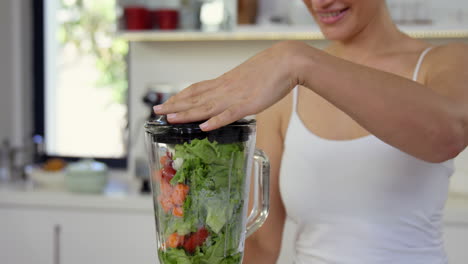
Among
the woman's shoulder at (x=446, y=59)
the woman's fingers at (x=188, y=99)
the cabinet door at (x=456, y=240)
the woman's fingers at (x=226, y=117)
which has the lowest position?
the cabinet door at (x=456, y=240)

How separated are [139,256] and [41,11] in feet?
5.09

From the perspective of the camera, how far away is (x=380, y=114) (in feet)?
2.15

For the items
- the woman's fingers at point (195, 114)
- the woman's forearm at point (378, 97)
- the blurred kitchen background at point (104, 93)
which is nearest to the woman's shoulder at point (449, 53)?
the woman's forearm at point (378, 97)

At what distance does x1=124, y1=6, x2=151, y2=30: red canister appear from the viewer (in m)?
2.66

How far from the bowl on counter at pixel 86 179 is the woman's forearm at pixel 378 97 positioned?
1.93 m

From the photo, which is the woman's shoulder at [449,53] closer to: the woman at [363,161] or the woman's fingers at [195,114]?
the woman at [363,161]

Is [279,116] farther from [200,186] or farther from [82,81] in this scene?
[82,81]

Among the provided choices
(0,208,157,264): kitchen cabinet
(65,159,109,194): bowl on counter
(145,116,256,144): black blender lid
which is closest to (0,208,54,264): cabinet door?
(0,208,157,264): kitchen cabinet

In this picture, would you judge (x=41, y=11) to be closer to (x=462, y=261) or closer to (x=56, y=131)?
(x=56, y=131)

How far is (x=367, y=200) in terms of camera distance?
3.14 ft

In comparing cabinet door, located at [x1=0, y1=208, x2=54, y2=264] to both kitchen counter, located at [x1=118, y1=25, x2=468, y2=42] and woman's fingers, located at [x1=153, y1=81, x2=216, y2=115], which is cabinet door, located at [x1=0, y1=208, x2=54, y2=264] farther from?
woman's fingers, located at [x1=153, y1=81, x2=216, y2=115]

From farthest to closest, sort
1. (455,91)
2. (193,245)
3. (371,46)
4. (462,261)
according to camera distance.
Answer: (462,261)
(371,46)
(455,91)
(193,245)

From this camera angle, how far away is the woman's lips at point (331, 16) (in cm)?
96

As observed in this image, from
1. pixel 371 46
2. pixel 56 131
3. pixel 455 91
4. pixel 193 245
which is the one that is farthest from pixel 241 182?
pixel 56 131
